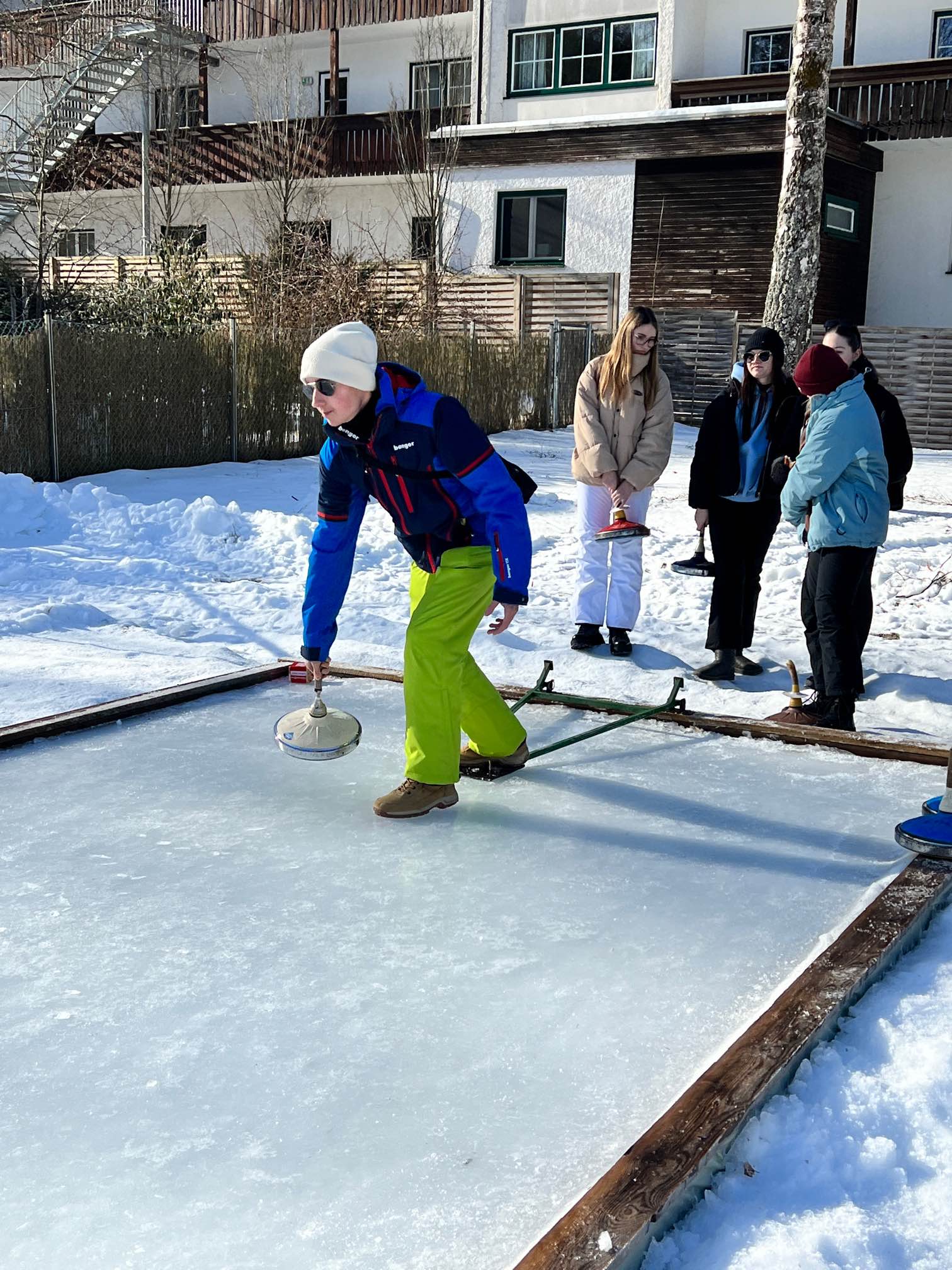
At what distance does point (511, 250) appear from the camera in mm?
22094

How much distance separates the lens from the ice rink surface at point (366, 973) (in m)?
2.05

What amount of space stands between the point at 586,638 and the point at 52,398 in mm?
6798

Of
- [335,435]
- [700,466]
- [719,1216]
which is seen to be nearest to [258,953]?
[719,1216]

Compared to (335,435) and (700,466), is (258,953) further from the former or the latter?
(700,466)

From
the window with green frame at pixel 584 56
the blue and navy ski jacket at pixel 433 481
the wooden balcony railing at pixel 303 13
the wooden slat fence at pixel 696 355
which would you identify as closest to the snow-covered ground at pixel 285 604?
the blue and navy ski jacket at pixel 433 481

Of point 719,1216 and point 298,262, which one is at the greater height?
point 298,262

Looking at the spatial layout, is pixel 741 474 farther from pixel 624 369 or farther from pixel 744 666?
pixel 744 666

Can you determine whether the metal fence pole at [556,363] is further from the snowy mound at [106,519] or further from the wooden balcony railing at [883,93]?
the snowy mound at [106,519]

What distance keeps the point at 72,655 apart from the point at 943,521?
6.36m

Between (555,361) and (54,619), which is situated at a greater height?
(555,361)

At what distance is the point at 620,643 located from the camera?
21.4 feet

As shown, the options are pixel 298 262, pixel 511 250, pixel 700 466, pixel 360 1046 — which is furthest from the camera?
pixel 511 250

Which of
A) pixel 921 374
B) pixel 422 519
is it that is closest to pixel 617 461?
pixel 422 519

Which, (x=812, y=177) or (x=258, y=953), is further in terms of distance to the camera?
(x=812, y=177)
